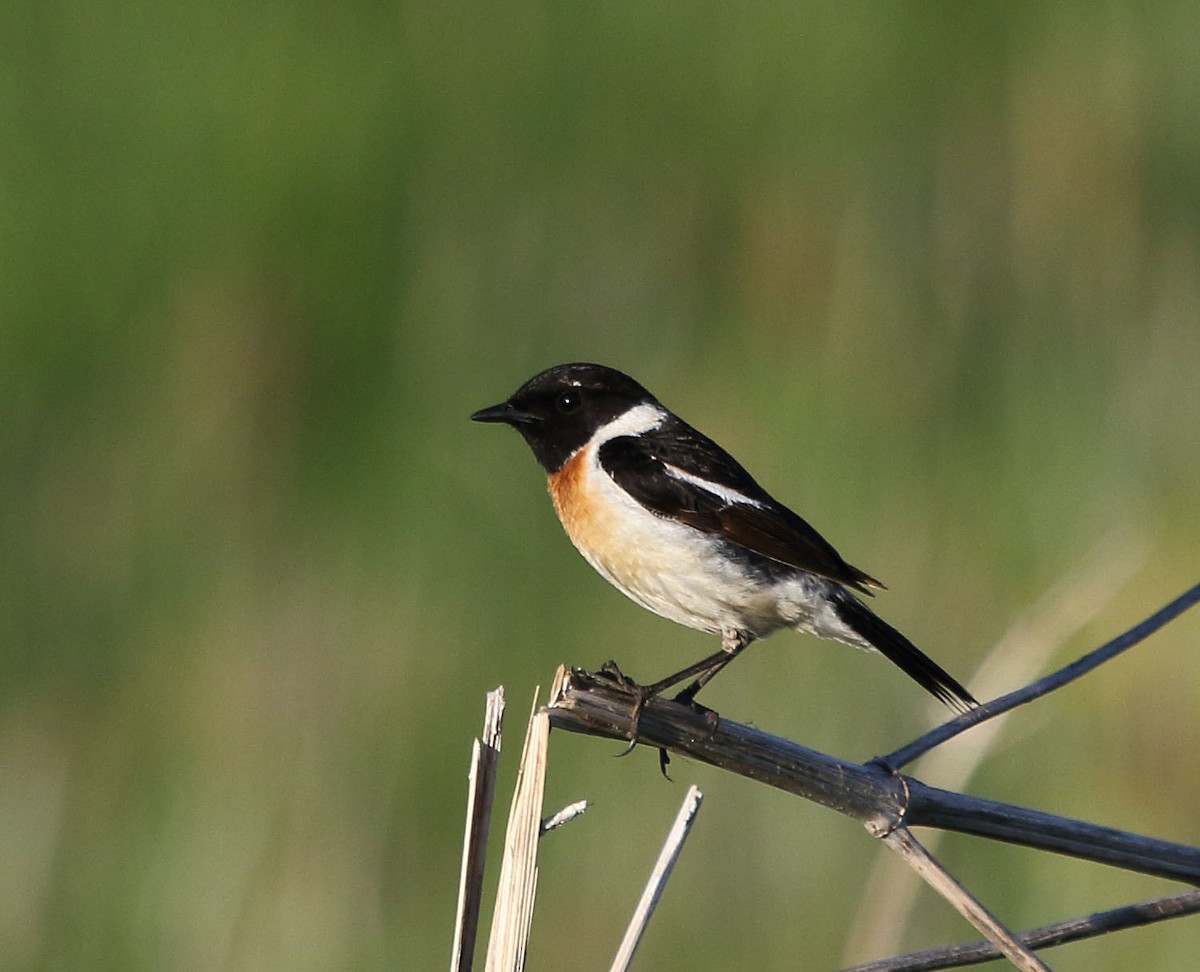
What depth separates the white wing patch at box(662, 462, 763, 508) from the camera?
409 centimetres

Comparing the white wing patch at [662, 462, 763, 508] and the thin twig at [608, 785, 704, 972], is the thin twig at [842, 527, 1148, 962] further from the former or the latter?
the thin twig at [608, 785, 704, 972]

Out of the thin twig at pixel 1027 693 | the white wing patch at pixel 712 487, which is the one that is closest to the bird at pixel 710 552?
the white wing patch at pixel 712 487

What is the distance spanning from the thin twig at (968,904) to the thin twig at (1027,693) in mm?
115

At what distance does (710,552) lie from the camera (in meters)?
4.01

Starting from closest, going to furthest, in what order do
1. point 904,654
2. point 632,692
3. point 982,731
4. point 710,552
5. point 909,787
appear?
point 909,787
point 632,692
point 982,731
point 904,654
point 710,552

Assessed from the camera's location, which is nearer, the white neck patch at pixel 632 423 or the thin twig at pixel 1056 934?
the thin twig at pixel 1056 934

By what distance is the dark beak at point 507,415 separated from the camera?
4.41m

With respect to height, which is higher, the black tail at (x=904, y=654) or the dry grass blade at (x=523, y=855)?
the black tail at (x=904, y=654)

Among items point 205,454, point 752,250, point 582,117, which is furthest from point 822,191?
point 205,454

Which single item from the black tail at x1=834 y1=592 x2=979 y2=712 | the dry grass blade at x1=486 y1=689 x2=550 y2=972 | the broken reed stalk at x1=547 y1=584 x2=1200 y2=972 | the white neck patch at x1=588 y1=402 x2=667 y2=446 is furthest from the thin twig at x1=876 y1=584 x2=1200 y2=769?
the white neck patch at x1=588 y1=402 x2=667 y2=446

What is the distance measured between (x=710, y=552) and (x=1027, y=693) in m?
1.52

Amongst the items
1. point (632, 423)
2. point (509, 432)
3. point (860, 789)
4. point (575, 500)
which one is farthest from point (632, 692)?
point (509, 432)

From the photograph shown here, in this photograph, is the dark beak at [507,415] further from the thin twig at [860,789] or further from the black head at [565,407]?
the thin twig at [860,789]

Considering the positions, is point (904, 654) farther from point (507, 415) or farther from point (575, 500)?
point (507, 415)
